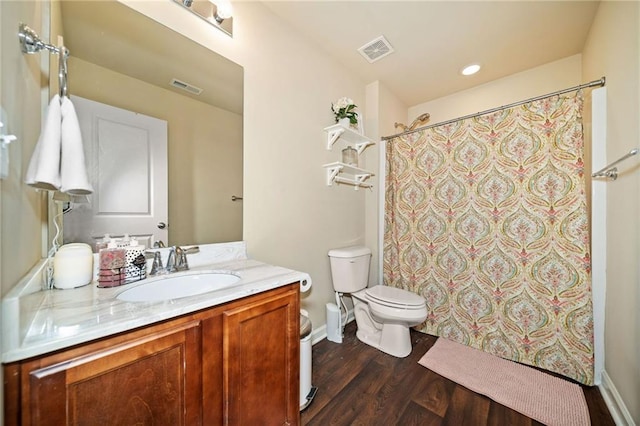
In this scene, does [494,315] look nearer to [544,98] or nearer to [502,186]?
[502,186]

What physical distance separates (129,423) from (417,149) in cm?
235

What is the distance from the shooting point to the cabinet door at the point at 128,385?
0.52m

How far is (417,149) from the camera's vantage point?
2145 millimetres

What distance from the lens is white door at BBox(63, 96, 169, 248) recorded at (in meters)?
0.96

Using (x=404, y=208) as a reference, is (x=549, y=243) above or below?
below

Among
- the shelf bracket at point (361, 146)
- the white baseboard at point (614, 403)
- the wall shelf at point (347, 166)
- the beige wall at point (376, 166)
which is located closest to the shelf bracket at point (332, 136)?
the wall shelf at point (347, 166)

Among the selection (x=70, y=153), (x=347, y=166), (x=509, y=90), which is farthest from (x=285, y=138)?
(x=509, y=90)

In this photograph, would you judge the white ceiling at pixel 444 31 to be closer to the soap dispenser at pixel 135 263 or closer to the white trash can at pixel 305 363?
the soap dispenser at pixel 135 263

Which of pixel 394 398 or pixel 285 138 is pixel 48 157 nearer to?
pixel 285 138

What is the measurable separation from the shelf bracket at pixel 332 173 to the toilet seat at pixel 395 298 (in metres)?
0.96

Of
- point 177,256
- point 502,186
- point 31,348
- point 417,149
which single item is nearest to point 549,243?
point 502,186

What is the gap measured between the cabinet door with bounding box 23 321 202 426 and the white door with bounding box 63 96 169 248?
1.99ft

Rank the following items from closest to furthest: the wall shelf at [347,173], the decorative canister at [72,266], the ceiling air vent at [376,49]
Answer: the decorative canister at [72,266] → the ceiling air vent at [376,49] → the wall shelf at [347,173]

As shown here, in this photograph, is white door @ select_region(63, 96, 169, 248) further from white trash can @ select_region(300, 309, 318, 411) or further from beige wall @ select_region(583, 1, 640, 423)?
beige wall @ select_region(583, 1, 640, 423)
